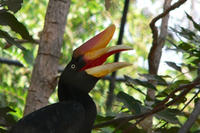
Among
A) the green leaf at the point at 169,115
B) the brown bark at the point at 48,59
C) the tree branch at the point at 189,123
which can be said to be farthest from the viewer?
the brown bark at the point at 48,59

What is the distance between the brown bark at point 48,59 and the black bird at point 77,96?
4.8 inches

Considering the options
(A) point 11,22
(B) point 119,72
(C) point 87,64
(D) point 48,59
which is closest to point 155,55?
(C) point 87,64

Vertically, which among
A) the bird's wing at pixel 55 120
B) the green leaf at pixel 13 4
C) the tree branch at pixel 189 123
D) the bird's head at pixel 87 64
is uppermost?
the green leaf at pixel 13 4

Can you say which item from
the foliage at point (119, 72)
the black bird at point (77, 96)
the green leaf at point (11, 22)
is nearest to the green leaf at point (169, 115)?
the foliage at point (119, 72)

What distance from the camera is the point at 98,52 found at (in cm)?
188

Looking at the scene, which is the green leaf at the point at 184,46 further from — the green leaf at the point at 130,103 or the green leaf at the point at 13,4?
the green leaf at the point at 13,4

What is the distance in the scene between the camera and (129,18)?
5395 millimetres

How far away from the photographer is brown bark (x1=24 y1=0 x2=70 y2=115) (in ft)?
6.73

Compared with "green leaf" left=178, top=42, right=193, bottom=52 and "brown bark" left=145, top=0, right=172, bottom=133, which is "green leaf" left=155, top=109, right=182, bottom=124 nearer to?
"brown bark" left=145, top=0, right=172, bottom=133

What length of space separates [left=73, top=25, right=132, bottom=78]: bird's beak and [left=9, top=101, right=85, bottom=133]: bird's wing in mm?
205

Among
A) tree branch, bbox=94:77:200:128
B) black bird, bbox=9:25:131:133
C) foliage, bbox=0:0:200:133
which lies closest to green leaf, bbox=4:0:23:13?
foliage, bbox=0:0:200:133

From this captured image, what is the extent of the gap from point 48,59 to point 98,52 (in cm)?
32

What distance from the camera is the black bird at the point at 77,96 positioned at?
1.64 metres

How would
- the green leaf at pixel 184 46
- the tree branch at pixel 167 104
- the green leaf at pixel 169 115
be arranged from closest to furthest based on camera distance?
the tree branch at pixel 167 104, the green leaf at pixel 169 115, the green leaf at pixel 184 46
